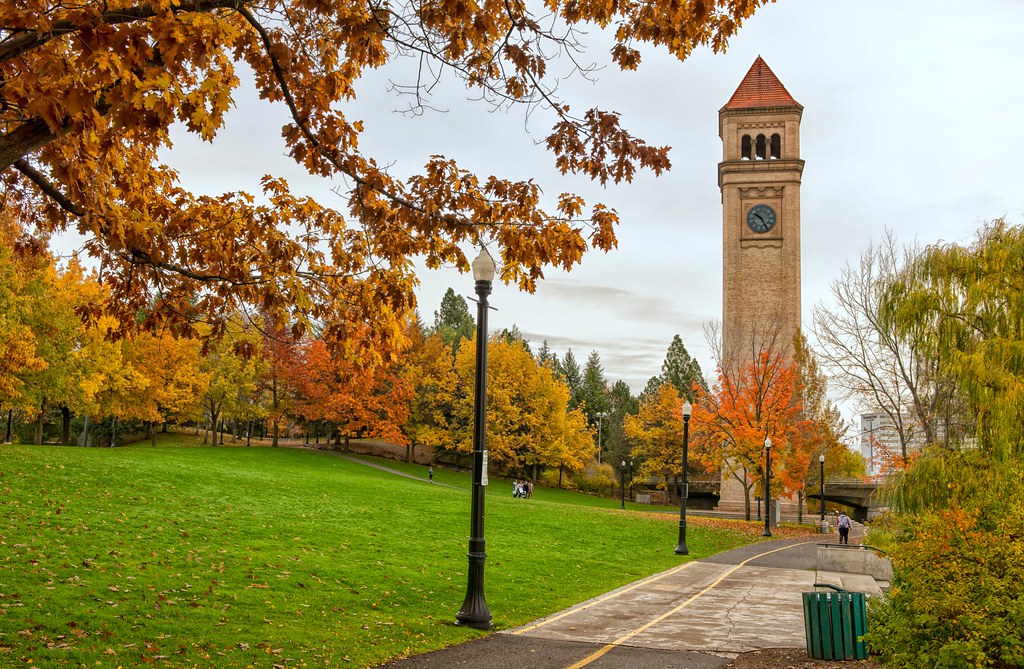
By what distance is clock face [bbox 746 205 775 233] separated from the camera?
61.1 meters

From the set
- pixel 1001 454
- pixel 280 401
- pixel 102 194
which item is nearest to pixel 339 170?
pixel 102 194

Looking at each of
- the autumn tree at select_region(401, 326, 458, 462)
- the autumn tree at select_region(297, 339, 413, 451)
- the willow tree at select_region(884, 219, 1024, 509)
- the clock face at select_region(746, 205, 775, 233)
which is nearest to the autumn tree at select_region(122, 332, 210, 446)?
the autumn tree at select_region(297, 339, 413, 451)

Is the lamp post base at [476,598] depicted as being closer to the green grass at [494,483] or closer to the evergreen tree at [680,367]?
the green grass at [494,483]

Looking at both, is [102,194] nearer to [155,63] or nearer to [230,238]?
[230,238]

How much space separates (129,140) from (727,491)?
54118mm

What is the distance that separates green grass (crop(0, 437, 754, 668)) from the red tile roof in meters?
43.9

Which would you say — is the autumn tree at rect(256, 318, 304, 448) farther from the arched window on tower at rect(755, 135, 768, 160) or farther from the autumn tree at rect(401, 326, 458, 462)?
A: the arched window on tower at rect(755, 135, 768, 160)

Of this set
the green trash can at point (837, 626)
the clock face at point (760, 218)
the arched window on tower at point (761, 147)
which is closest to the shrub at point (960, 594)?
the green trash can at point (837, 626)

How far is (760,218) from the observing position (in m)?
61.4

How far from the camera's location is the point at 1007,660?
7945 millimetres

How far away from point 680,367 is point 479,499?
80.5 metres

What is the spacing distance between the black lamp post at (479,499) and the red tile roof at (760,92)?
5655 cm

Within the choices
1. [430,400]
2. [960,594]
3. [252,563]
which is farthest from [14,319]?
[430,400]

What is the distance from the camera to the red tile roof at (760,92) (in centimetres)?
6366
